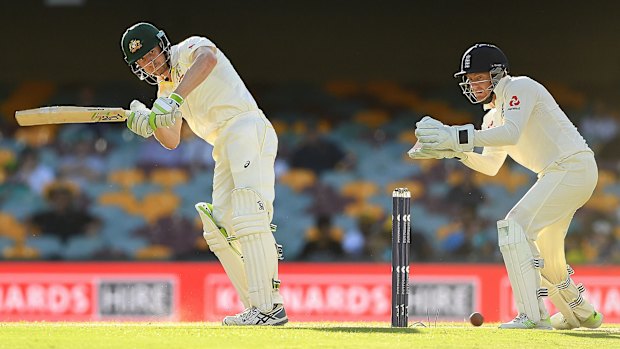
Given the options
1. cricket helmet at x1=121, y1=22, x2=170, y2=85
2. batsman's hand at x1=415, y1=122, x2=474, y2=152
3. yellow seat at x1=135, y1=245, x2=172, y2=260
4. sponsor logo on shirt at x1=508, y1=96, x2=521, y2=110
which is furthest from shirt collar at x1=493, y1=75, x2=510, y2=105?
yellow seat at x1=135, y1=245, x2=172, y2=260

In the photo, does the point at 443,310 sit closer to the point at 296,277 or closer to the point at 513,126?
the point at 296,277

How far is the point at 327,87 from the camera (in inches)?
544

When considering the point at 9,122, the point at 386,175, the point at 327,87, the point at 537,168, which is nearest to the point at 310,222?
the point at 386,175

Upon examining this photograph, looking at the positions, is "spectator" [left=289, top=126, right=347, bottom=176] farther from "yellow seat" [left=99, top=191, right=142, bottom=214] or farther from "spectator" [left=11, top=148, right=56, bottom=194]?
"spectator" [left=11, top=148, right=56, bottom=194]

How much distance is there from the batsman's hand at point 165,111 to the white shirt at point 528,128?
1.45 meters

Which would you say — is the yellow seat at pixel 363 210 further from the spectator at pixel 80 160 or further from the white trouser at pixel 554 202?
the white trouser at pixel 554 202

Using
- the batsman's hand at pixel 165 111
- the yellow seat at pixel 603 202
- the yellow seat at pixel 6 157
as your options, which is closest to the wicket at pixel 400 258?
the batsman's hand at pixel 165 111

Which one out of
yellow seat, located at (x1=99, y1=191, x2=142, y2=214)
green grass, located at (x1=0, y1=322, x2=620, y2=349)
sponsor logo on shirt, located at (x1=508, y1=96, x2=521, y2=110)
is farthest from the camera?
yellow seat, located at (x1=99, y1=191, x2=142, y2=214)

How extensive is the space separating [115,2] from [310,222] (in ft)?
10.9

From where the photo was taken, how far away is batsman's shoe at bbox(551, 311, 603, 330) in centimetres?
607

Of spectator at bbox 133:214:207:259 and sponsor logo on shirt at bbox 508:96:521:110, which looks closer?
sponsor logo on shirt at bbox 508:96:521:110

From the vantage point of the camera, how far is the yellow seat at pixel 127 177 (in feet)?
42.8

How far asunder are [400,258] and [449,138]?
70 cm

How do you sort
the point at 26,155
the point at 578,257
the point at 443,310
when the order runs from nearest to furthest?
the point at 443,310 < the point at 578,257 < the point at 26,155
